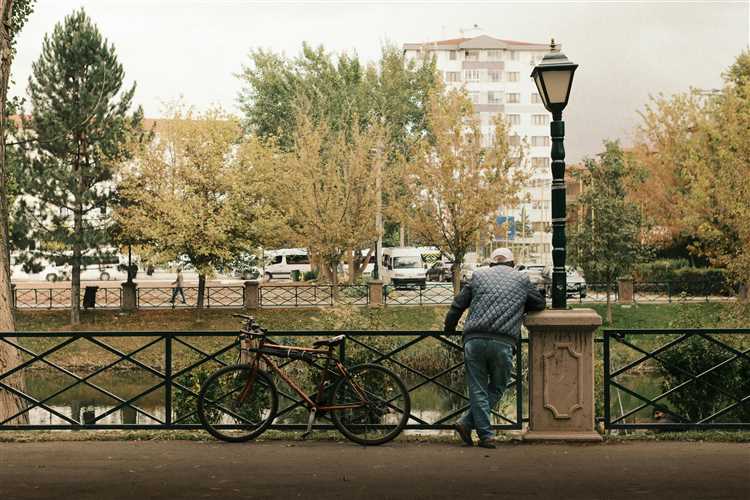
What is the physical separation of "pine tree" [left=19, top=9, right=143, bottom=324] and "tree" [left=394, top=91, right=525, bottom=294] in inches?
500

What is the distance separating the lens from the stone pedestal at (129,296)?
36.7 meters

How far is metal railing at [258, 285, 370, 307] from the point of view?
3778 cm

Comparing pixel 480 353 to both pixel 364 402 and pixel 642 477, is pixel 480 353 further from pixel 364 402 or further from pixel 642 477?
pixel 642 477

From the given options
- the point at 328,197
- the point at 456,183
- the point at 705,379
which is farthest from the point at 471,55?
the point at 705,379

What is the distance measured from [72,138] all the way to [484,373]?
3022cm

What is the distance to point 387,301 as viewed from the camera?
3891 centimetres

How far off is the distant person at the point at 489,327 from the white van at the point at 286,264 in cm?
4778

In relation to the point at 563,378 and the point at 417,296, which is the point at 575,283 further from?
the point at 563,378

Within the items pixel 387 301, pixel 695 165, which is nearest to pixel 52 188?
pixel 387 301

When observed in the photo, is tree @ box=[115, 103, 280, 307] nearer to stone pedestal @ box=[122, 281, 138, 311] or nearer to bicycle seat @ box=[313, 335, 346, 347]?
stone pedestal @ box=[122, 281, 138, 311]

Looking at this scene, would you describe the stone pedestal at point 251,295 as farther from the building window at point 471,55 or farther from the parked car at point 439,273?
the building window at point 471,55

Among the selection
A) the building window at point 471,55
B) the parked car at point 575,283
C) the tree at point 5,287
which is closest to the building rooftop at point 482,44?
the building window at point 471,55

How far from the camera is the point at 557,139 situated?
909 cm

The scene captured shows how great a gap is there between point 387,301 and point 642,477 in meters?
31.8
